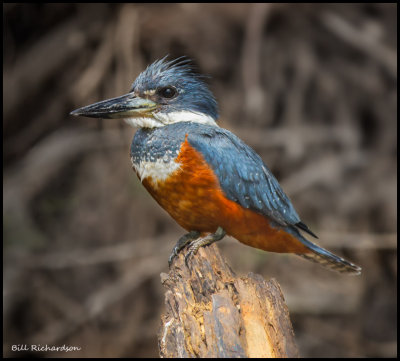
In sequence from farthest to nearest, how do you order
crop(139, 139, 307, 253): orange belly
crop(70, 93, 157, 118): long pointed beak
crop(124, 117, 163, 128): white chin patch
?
1. crop(124, 117, 163, 128): white chin patch
2. crop(70, 93, 157, 118): long pointed beak
3. crop(139, 139, 307, 253): orange belly

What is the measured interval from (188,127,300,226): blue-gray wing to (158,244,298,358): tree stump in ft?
1.66

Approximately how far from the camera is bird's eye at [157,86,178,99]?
287 centimetres

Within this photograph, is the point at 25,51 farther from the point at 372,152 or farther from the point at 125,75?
the point at 372,152

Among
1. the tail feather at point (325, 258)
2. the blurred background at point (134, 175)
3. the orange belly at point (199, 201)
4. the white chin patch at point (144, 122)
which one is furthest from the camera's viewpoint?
the blurred background at point (134, 175)

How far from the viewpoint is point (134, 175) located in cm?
510

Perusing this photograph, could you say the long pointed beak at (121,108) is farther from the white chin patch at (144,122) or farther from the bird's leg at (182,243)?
the bird's leg at (182,243)

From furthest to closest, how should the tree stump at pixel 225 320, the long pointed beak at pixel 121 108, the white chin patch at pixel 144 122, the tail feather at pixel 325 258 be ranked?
the tail feather at pixel 325 258 < the white chin patch at pixel 144 122 < the long pointed beak at pixel 121 108 < the tree stump at pixel 225 320

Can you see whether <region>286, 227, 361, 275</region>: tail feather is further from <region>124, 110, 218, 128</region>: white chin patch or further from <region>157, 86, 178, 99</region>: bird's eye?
<region>157, 86, 178, 99</region>: bird's eye

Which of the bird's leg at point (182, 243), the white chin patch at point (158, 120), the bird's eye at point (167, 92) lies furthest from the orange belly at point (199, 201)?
the bird's eye at point (167, 92)

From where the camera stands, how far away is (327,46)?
5.53 metres

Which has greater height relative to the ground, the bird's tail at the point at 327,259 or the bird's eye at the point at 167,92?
the bird's eye at the point at 167,92

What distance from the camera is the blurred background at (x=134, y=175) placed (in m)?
5.12

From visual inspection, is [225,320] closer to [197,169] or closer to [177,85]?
[197,169]

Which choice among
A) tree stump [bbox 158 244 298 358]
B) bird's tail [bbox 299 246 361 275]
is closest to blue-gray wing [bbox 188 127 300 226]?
bird's tail [bbox 299 246 361 275]
